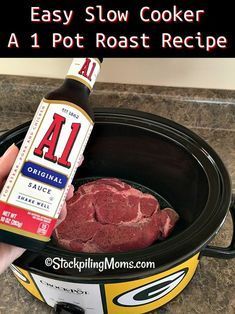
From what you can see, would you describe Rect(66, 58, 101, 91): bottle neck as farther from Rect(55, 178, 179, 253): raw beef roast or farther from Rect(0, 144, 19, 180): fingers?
Rect(55, 178, 179, 253): raw beef roast

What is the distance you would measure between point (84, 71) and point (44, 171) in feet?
0.57

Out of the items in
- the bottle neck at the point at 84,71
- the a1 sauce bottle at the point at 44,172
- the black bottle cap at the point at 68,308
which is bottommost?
the black bottle cap at the point at 68,308

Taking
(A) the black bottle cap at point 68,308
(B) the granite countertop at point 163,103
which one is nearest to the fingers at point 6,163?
(A) the black bottle cap at point 68,308

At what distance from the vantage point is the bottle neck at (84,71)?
591 millimetres

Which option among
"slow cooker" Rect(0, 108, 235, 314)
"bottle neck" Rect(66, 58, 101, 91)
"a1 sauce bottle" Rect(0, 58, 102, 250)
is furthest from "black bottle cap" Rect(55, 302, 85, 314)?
"bottle neck" Rect(66, 58, 101, 91)

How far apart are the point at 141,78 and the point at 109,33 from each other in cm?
16

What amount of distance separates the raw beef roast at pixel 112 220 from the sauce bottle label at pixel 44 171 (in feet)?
0.62

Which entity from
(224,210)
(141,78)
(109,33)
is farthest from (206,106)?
(224,210)

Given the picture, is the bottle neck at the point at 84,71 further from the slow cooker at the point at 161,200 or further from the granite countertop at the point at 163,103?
the granite countertop at the point at 163,103

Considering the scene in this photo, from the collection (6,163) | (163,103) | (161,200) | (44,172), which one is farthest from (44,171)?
(163,103)

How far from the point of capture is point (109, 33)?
852 millimetres

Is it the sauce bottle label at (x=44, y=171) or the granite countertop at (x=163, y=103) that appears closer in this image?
the sauce bottle label at (x=44, y=171)

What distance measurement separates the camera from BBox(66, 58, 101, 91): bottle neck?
59 cm

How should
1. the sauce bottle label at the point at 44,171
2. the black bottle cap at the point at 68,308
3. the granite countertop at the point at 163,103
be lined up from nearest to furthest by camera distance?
the sauce bottle label at the point at 44,171, the black bottle cap at the point at 68,308, the granite countertop at the point at 163,103
